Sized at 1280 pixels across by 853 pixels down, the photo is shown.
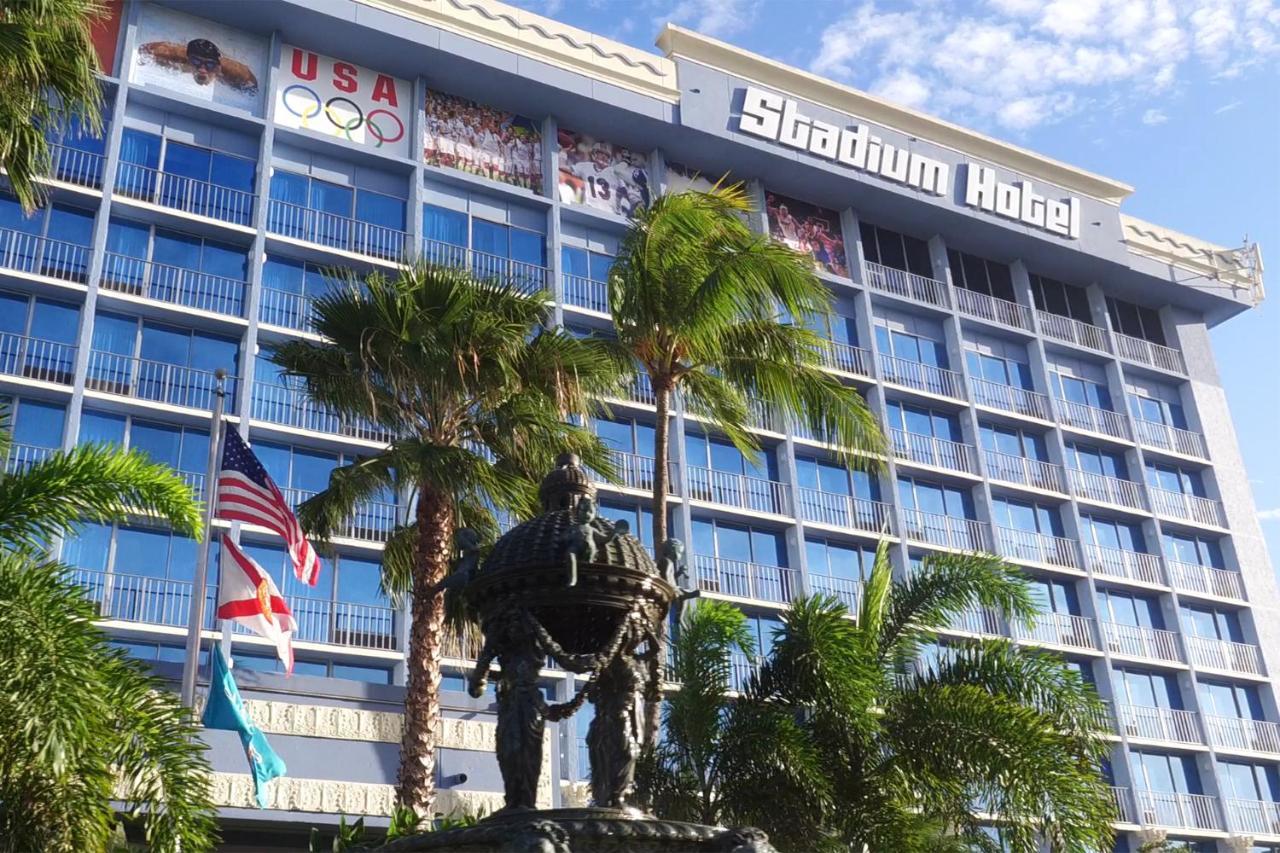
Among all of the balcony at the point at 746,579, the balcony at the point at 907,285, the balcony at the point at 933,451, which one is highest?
the balcony at the point at 907,285

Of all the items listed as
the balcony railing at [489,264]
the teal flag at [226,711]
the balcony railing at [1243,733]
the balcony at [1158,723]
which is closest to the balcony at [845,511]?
the balcony at [1158,723]

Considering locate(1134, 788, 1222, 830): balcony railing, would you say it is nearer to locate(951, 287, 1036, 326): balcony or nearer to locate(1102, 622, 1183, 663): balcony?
locate(1102, 622, 1183, 663): balcony

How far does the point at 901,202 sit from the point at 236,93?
67.7ft

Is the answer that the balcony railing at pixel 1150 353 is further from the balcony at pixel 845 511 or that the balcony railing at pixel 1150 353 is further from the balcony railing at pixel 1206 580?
the balcony at pixel 845 511

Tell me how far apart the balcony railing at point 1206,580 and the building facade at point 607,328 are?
0.38ft

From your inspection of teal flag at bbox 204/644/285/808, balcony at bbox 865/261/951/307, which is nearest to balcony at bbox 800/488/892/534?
balcony at bbox 865/261/951/307

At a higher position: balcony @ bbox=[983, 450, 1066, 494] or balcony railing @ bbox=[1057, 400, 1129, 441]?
balcony railing @ bbox=[1057, 400, 1129, 441]

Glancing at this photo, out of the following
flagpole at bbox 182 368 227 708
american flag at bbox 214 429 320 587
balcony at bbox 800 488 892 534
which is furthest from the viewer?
balcony at bbox 800 488 892 534

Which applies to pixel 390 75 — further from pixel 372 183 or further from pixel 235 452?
pixel 235 452

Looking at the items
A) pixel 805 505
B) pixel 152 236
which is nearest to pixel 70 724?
pixel 152 236

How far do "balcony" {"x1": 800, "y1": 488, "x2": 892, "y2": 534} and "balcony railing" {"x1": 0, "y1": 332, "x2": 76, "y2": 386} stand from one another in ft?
65.1

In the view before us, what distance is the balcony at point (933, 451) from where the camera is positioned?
141ft

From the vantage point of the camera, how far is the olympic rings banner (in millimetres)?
37406

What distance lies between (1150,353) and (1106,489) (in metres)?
6.43
